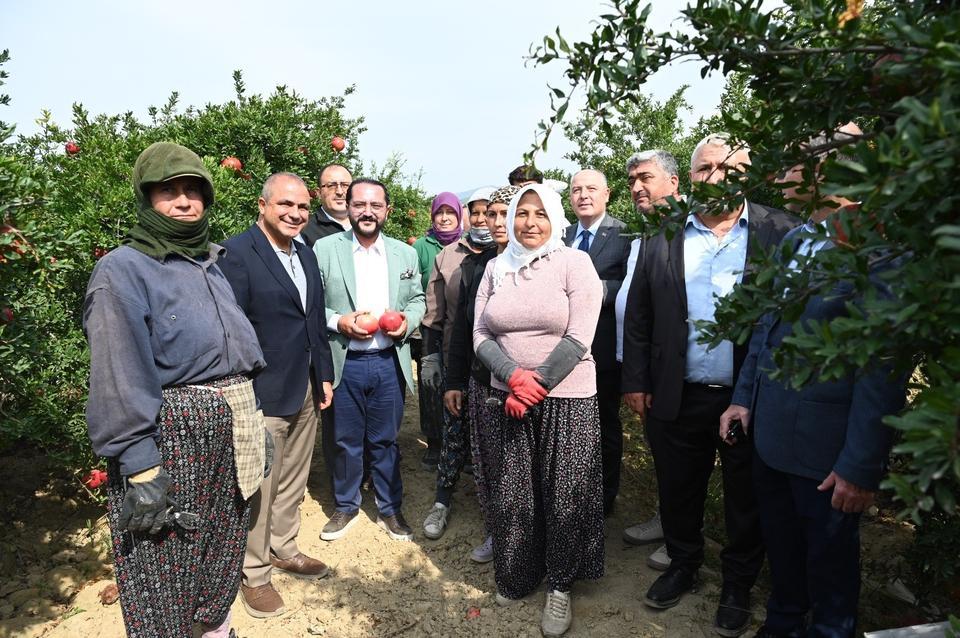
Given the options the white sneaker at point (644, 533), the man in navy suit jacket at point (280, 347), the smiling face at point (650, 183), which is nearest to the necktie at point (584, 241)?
the smiling face at point (650, 183)

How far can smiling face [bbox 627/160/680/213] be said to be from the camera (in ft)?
11.8

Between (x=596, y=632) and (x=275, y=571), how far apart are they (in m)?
1.84

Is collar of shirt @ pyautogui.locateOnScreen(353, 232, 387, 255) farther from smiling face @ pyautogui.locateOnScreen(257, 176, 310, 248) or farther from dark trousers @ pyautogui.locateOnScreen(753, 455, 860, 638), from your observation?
dark trousers @ pyautogui.locateOnScreen(753, 455, 860, 638)

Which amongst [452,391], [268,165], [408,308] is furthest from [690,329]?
[268,165]

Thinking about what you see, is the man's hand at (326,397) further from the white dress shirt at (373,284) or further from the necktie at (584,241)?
the necktie at (584,241)

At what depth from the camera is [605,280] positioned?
375 centimetres

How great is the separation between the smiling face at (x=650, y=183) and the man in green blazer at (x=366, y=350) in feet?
5.00

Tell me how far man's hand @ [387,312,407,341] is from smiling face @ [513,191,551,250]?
116 centimetres

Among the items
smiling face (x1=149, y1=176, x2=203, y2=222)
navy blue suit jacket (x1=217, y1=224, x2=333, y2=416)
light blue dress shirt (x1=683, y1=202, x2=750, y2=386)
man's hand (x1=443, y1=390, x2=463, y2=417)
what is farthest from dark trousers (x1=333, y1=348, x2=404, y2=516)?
light blue dress shirt (x1=683, y1=202, x2=750, y2=386)

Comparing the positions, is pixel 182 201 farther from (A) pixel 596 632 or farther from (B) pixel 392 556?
(A) pixel 596 632

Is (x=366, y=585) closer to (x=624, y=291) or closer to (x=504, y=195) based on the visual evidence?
(x=624, y=291)

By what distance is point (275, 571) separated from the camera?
11.7 ft

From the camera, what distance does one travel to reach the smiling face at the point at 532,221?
299 cm

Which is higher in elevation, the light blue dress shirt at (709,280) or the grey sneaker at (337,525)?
the light blue dress shirt at (709,280)
